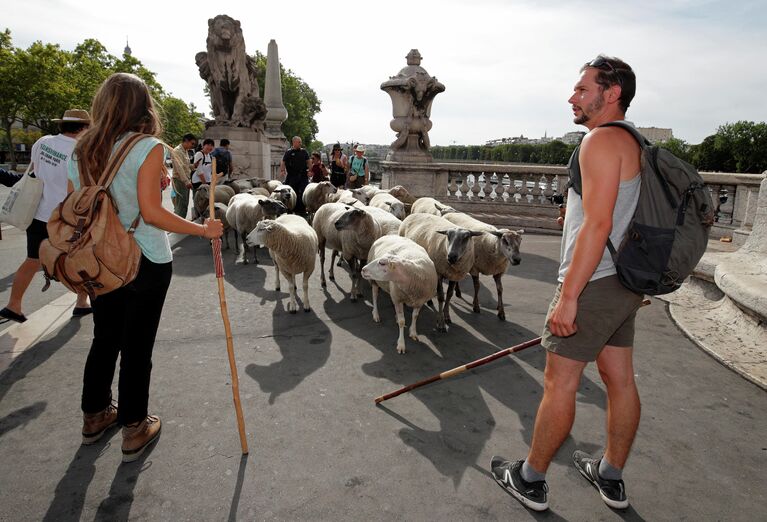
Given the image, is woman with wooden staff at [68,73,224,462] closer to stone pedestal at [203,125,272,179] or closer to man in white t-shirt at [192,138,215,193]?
man in white t-shirt at [192,138,215,193]

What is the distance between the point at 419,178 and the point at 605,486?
1014cm

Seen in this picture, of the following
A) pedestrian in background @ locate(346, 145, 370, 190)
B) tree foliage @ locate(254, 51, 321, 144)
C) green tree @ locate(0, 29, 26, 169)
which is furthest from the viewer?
tree foliage @ locate(254, 51, 321, 144)

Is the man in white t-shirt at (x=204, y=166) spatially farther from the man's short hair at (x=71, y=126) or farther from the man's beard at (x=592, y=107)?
the man's beard at (x=592, y=107)

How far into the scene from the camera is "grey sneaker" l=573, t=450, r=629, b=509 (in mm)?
2318

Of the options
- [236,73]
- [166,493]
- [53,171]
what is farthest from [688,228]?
[236,73]

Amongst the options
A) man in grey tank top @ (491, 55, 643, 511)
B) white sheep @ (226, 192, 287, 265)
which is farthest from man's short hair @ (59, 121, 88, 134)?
man in grey tank top @ (491, 55, 643, 511)

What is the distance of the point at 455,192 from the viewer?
12.0m

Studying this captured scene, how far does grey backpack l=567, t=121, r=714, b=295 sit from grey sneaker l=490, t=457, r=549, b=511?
48.4 inches

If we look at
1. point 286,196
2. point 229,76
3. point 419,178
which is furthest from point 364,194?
point 229,76

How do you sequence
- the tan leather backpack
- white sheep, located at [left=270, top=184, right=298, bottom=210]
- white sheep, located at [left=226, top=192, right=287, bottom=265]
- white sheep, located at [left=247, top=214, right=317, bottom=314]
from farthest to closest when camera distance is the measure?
white sheep, located at [left=270, top=184, right=298, bottom=210] < white sheep, located at [left=226, top=192, right=287, bottom=265] < white sheep, located at [left=247, top=214, right=317, bottom=314] < the tan leather backpack

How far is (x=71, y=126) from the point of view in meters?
3.59

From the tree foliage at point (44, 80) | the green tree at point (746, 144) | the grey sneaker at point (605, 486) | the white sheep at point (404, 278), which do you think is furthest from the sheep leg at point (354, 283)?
the green tree at point (746, 144)

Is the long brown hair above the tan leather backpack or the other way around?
above

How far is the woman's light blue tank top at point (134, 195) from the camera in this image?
7.11 ft
